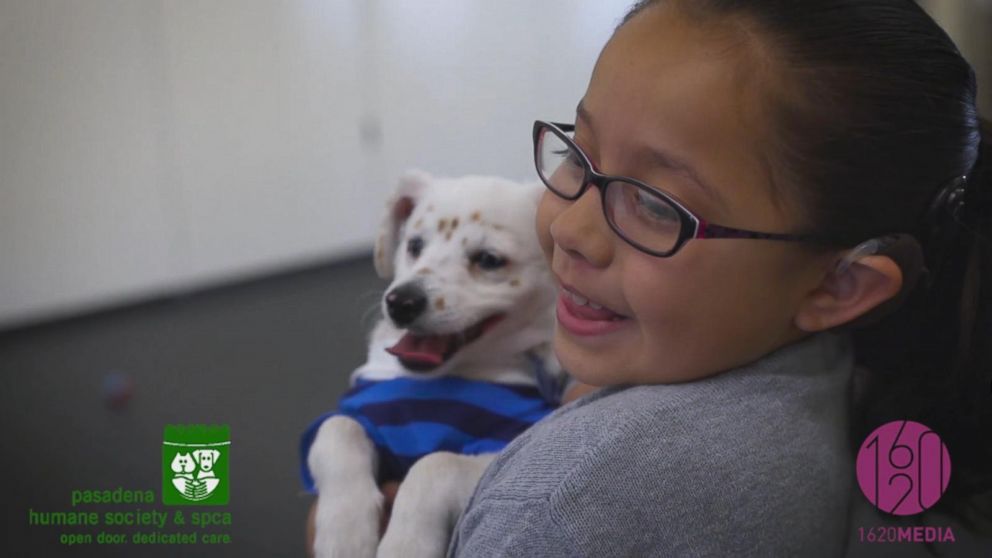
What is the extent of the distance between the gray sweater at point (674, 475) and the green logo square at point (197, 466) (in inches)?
14.5

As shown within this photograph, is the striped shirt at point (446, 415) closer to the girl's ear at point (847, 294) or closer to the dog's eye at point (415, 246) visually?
the dog's eye at point (415, 246)

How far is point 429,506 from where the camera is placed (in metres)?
0.83

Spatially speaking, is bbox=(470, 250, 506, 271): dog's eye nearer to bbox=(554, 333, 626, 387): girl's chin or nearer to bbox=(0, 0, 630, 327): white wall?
bbox=(0, 0, 630, 327): white wall

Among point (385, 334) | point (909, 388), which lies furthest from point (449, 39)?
point (909, 388)

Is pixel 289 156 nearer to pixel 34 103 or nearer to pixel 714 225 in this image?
pixel 34 103

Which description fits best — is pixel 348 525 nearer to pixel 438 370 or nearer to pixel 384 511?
pixel 384 511

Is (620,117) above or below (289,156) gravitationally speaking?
above

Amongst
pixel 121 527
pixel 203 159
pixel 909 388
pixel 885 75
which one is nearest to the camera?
pixel 885 75

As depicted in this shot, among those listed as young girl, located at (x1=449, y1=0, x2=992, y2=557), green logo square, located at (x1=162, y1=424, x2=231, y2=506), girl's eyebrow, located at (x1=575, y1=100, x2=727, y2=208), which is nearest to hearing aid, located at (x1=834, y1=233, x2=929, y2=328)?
young girl, located at (x1=449, y1=0, x2=992, y2=557)

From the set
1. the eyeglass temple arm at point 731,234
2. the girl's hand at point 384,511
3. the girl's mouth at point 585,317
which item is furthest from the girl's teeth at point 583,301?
the girl's hand at point 384,511

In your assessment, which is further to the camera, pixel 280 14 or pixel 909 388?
pixel 280 14

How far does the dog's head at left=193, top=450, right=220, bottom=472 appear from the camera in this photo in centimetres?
91

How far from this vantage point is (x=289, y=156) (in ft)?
3.26

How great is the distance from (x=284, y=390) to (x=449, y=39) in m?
0.44
